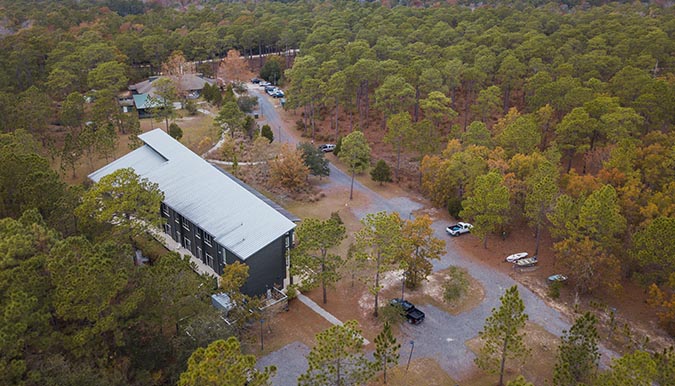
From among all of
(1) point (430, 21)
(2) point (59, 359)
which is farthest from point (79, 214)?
(1) point (430, 21)

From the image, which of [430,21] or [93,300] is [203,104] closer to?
[430,21]

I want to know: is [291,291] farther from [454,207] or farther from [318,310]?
[454,207]

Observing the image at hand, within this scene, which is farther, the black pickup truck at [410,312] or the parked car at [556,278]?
the parked car at [556,278]

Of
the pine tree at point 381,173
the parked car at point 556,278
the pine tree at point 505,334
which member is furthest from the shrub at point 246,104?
the pine tree at point 505,334

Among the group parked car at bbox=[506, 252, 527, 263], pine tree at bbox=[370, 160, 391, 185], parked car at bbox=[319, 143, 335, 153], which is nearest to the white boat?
parked car at bbox=[506, 252, 527, 263]

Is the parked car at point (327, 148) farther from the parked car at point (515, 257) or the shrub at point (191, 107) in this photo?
the parked car at point (515, 257)
